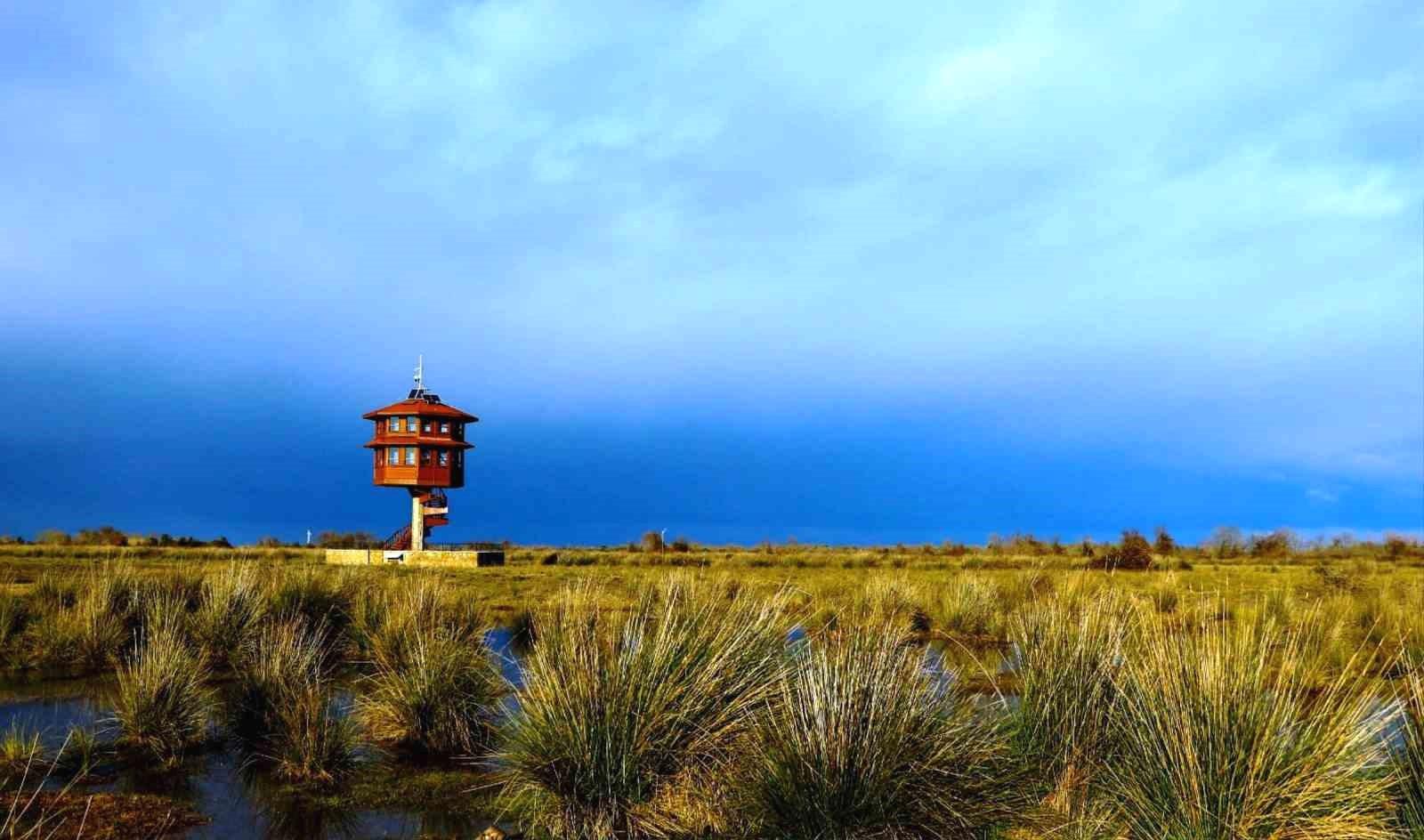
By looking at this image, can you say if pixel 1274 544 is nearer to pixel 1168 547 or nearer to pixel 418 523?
pixel 1168 547

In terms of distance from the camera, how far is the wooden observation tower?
33.7 m

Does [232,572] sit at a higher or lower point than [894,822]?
higher

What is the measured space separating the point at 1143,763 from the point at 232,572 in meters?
12.1

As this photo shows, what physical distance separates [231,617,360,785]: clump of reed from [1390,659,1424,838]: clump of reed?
6.96 meters

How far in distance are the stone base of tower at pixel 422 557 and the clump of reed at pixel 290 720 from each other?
2330 cm

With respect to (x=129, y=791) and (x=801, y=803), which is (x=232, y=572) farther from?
(x=801, y=803)

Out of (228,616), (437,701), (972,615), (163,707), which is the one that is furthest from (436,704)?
(972,615)

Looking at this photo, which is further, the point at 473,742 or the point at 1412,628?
the point at 1412,628

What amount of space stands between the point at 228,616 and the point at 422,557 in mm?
21309

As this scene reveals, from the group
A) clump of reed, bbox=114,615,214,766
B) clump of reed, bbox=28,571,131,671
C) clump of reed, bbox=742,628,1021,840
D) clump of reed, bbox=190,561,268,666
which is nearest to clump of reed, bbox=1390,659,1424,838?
clump of reed, bbox=742,628,1021,840

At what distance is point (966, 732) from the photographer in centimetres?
491

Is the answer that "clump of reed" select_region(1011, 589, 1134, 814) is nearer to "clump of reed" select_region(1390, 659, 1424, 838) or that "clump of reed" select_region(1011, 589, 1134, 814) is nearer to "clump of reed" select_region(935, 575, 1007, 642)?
"clump of reed" select_region(1390, 659, 1424, 838)

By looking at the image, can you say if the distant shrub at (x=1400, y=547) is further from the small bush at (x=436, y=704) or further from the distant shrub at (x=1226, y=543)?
the small bush at (x=436, y=704)

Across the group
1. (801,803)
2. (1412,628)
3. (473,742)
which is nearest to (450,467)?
(473,742)
